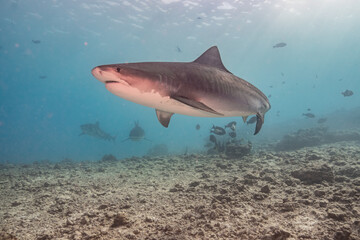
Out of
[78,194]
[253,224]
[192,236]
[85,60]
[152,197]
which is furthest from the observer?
[85,60]

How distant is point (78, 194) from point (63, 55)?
58.7 metres

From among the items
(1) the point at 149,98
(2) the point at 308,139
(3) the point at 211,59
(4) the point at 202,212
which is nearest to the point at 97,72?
(1) the point at 149,98

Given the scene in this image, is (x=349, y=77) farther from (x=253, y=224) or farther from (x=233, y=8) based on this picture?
(x=253, y=224)

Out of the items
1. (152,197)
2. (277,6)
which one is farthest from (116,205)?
(277,6)

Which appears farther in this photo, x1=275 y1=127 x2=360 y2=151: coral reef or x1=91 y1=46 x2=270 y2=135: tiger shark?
x1=275 y1=127 x2=360 y2=151: coral reef

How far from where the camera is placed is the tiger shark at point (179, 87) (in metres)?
2.39

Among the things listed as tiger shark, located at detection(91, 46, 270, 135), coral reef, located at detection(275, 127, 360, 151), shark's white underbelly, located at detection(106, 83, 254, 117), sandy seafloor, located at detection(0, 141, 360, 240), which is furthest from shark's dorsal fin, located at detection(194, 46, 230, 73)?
coral reef, located at detection(275, 127, 360, 151)

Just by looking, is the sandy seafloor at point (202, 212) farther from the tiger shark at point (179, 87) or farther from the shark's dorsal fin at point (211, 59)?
the shark's dorsal fin at point (211, 59)

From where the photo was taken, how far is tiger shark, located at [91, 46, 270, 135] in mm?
2389

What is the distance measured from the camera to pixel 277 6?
27125mm

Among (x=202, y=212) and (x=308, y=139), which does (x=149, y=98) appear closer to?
(x=202, y=212)

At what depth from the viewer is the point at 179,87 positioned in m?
2.84

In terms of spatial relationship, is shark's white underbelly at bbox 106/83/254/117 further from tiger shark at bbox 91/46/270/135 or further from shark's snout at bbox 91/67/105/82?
shark's snout at bbox 91/67/105/82

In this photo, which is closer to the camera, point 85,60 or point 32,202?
point 32,202
